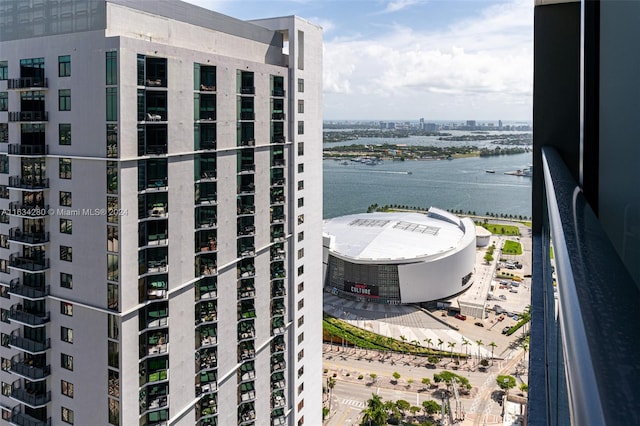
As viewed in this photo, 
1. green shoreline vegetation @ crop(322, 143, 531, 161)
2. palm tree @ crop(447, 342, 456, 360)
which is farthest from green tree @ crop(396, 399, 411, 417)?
green shoreline vegetation @ crop(322, 143, 531, 161)

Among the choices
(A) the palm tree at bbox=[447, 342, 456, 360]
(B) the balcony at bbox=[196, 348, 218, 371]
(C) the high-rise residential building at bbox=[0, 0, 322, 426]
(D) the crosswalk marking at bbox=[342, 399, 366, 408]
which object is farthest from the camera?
(A) the palm tree at bbox=[447, 342, 456, 360]

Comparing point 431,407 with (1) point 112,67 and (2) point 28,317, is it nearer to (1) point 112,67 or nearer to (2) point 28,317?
(2) point 28,317

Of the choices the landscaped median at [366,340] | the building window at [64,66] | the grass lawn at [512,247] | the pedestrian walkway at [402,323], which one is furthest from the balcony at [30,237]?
the grass lawn at [512,247]

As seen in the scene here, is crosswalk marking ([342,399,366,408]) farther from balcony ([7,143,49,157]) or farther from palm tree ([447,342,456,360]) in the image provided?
balcony ([7,143,49,157])

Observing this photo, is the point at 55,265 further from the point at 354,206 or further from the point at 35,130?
the point at 354,206

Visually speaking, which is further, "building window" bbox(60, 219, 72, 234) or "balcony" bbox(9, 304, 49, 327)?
"balcony" bbox(9, 304, 49, 327)

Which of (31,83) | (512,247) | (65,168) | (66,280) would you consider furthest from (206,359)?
(512,247)
